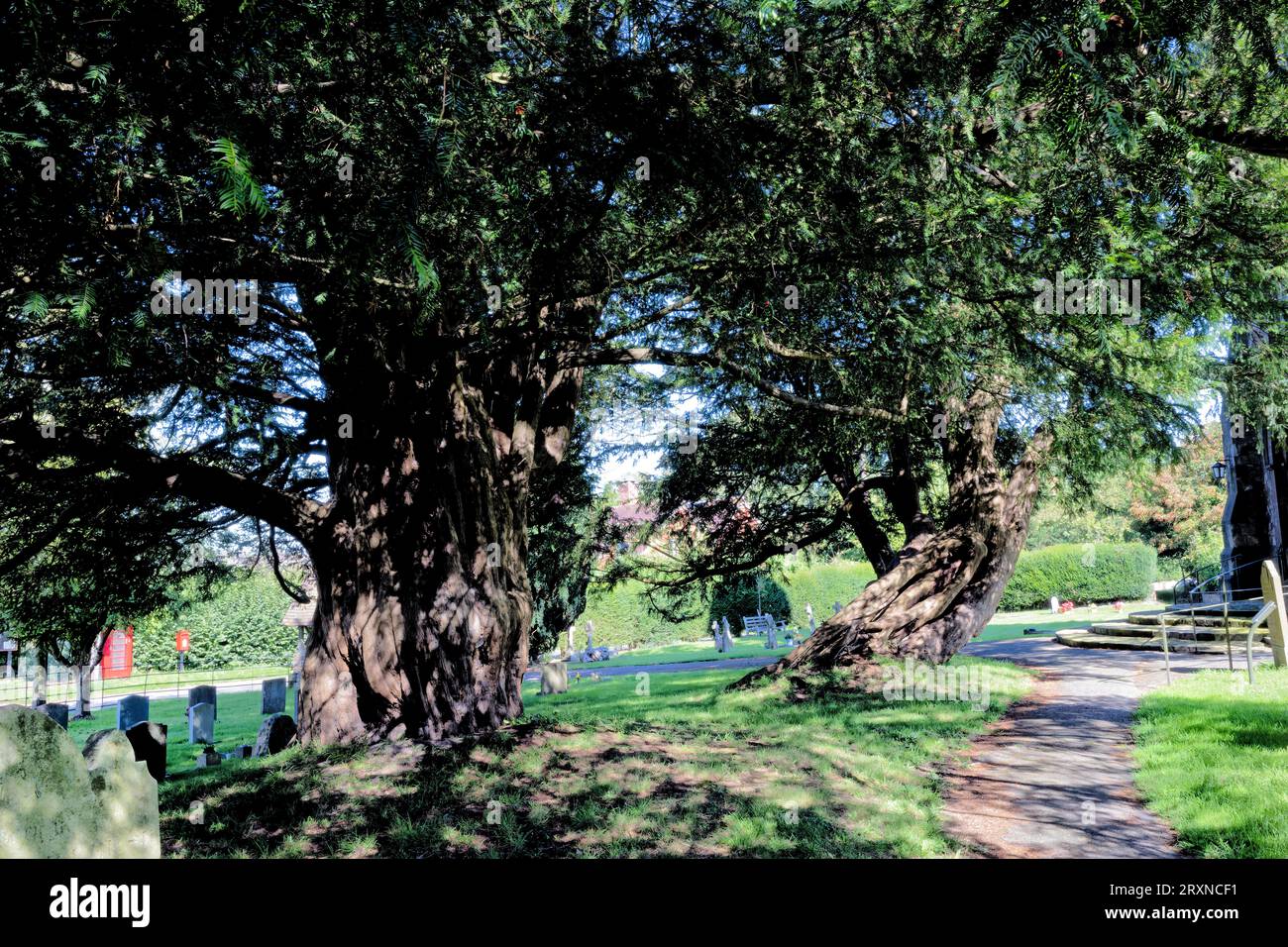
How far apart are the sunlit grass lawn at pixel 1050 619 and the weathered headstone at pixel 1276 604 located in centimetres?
1485

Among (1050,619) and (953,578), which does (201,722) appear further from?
(1050,619)

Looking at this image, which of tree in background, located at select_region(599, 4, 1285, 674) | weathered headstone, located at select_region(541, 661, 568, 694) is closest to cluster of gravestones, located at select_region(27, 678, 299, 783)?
weathered headstone, located at select_region(541, 661, 568, 694)

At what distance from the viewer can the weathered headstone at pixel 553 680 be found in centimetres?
2080

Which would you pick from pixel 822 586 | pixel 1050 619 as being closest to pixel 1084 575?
pixel 1050 619

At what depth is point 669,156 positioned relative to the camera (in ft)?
14.3

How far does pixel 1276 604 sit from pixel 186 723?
2249 cm

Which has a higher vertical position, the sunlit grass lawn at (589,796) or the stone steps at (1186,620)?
the sunlit grass lawn at (589,796)

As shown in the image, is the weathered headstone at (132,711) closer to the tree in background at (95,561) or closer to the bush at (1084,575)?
the tree in background at (95,561)

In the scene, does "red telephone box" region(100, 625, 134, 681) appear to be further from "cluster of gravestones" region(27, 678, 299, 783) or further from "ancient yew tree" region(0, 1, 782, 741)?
"ancient yew tree" region(0, 1, 782, 741)

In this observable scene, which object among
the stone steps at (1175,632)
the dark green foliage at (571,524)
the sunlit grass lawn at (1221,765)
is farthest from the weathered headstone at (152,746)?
the stone steps at (1175,632)

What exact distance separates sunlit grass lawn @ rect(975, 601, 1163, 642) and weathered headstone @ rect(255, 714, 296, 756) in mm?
22171

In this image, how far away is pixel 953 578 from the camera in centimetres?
→ 1386
